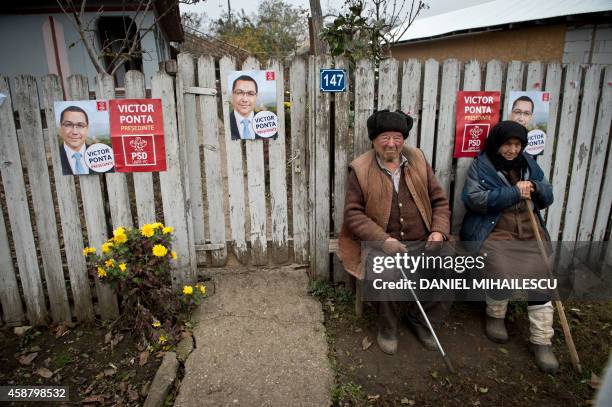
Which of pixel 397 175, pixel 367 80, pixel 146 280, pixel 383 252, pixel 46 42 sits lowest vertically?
pixel 146 280

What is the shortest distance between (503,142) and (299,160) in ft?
5.49

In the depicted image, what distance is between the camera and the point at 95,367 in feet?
9.41

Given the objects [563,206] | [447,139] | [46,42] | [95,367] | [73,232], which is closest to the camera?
[95,367]

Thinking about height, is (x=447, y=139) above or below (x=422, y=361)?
above

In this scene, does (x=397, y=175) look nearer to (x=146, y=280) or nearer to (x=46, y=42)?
(x=146, y=280)

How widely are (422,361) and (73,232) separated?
2.97 m

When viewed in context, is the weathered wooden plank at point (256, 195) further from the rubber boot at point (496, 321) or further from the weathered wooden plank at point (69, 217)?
the rubber boot at point (496, 321)

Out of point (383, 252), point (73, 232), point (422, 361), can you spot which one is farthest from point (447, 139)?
point (73, 232)

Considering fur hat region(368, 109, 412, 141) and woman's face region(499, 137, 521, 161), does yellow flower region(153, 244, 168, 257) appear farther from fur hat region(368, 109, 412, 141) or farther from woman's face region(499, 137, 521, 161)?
woman's face region(499, 137, 521, 161)

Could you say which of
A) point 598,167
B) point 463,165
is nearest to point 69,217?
point 463,165

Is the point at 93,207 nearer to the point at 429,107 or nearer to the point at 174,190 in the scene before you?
the point at 174,190

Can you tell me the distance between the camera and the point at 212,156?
339cm

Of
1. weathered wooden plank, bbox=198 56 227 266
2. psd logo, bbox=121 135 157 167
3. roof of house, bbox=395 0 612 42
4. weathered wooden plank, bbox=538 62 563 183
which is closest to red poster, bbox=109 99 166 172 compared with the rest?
psd logo, bbox=121 135 157 167

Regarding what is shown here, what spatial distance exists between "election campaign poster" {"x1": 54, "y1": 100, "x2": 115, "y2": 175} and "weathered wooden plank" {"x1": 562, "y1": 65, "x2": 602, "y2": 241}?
13.5ft
